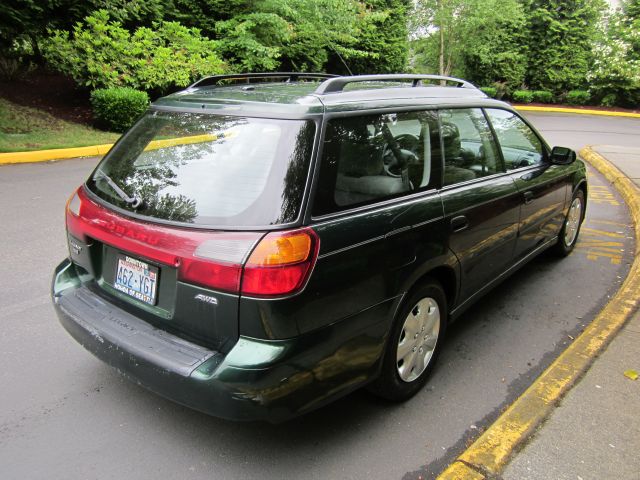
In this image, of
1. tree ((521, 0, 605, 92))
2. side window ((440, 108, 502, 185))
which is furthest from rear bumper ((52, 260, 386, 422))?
tree ((521, 0, 605, 92))

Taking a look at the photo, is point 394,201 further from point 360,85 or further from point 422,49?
point 422,49

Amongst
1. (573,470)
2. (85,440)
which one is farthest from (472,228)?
(85,440)

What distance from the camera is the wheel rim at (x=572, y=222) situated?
5.16m

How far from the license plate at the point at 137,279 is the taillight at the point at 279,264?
21.0 inches

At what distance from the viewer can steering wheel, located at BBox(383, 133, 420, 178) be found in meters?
2.70

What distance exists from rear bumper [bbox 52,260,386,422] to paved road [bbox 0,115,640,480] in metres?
0.38

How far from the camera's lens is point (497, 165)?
3664mm

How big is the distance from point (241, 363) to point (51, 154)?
8.48 meters

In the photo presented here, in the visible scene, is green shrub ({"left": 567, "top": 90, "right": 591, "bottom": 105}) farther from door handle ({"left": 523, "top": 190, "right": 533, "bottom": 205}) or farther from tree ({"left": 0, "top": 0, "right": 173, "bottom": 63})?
door handle ({"left": 523, "top": 190, "right": 533, "bottom": 205})

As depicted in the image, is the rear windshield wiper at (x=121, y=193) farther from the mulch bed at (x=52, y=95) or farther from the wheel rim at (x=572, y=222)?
the mulch bed at (x=52, y=95)

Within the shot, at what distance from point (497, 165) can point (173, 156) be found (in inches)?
89.3

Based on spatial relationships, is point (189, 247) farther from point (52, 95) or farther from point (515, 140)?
point (52, 95)

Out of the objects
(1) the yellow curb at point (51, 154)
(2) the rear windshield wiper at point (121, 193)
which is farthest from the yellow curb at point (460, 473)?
(1) the yellow curb at point (51, 154)

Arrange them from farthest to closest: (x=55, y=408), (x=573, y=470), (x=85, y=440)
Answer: (x=55, y=408) → (x=85, y=440) → (x=573, y=470)
